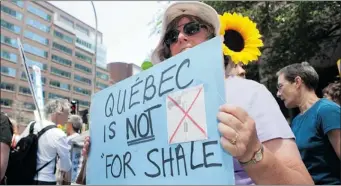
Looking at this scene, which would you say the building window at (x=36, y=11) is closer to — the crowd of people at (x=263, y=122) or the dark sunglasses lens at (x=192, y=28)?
the crowd of people at (x=263, y=122)

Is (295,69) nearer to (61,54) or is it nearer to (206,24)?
(206,24)

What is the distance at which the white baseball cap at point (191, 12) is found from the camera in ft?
5.49

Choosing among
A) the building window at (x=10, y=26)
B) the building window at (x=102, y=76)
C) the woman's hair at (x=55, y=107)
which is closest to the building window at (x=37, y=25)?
the building window at (x=10, y=26)

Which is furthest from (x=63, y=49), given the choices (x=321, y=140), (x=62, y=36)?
(x=321, y=140)

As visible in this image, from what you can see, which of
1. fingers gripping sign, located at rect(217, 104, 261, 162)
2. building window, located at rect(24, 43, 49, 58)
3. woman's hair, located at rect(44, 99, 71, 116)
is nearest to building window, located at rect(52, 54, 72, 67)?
building window, located at rect(24, 43, 49, 58)

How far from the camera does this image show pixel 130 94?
1520mm

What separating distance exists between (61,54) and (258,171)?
7231 centimetres

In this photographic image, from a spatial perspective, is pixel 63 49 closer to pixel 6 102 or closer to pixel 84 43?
pixel 84 43

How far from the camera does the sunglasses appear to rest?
1682mm

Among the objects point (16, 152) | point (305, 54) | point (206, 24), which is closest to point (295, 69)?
point (206, 24)

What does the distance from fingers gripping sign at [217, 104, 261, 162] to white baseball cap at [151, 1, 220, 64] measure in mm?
699

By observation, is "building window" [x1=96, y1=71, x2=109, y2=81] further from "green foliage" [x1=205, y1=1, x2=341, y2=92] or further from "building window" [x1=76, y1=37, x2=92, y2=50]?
"green foliage" [x1=205, y1=1, x2=341, y2=92]

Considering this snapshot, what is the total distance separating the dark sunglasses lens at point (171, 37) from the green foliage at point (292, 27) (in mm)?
7509

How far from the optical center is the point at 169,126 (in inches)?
48.1
